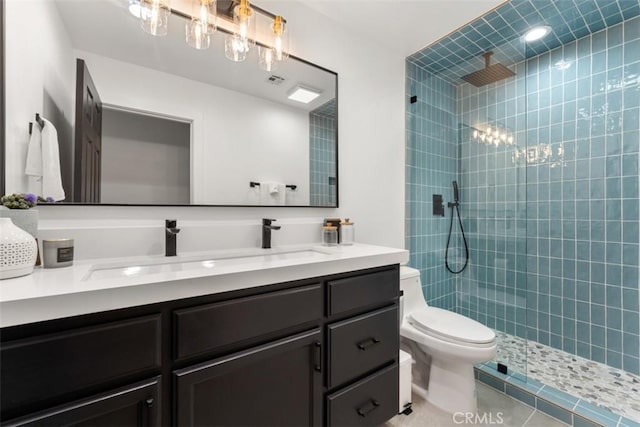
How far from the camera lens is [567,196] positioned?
2156 millimetres

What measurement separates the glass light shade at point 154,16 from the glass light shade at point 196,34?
110mm

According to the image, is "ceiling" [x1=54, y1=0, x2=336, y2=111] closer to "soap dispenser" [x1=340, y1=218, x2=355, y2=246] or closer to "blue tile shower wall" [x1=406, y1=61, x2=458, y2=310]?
"soap dispenser" [x1=340, y1=218, x2=355, y2=246]

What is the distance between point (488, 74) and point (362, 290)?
2.07 m

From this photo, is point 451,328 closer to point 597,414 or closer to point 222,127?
point 597,414

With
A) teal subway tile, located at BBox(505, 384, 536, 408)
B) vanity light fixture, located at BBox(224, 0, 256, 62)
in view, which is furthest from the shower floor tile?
vanity light fixture, located at BBox(224, 0, 256, 62)

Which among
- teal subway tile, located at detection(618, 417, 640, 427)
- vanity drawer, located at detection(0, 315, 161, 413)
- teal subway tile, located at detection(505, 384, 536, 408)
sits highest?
vanity drawer, located at detection(0, 315, 161, 413)

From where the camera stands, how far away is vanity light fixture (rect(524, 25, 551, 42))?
1.95m

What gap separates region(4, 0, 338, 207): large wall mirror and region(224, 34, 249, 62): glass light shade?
3cm

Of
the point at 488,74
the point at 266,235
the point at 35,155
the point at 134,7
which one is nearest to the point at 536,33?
the point at 488,74

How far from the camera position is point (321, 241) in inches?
68.5

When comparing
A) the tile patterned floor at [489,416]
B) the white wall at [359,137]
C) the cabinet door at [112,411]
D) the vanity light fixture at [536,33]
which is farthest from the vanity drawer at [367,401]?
the vanity light fixture at [536,33]

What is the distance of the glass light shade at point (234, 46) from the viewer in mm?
1428

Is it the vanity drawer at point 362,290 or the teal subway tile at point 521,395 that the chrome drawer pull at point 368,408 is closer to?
the vanity drawer at point 362,290

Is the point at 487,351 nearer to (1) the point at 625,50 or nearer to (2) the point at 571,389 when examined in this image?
(2) the point at 571,389
